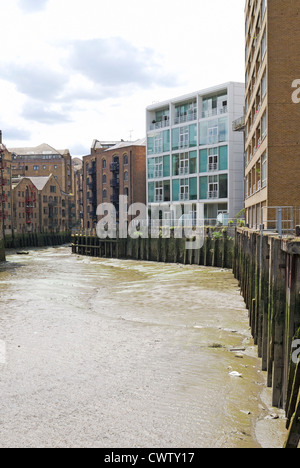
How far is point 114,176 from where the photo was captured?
251 feet

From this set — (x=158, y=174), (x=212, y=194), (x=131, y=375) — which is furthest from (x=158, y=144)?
(x=131, y=375)

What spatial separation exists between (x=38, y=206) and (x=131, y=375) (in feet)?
306

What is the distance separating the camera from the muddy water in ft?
29.1

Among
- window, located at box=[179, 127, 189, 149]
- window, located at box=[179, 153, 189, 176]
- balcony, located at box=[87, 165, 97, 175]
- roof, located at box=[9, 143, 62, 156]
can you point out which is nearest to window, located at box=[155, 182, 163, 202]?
window, located at box=[179, 153, 189, 176]

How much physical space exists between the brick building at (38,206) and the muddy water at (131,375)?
7230 cm

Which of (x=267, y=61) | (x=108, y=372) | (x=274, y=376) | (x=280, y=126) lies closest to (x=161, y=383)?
(x=108, y=372)

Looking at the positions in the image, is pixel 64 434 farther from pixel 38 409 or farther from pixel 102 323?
pixel 102 323

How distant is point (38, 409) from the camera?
10.0 metres

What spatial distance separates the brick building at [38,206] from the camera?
94.0m

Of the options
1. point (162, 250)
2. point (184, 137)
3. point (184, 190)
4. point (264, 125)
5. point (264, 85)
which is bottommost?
point (162, 250)

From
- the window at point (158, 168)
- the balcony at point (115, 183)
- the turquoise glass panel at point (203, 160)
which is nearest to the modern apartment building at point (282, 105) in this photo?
the turquoise glass panel at point (203, 160)

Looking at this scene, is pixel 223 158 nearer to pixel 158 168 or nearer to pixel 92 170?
pixel 158 168

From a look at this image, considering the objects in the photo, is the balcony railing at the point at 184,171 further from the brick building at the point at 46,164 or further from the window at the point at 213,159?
the brick building at the point at 46,164
